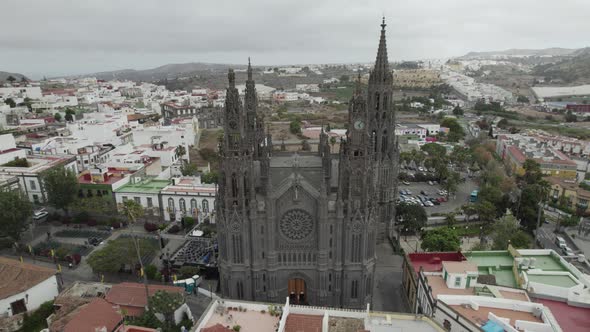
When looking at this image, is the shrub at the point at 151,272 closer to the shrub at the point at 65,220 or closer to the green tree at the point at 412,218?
the shrub at the point at 65,220

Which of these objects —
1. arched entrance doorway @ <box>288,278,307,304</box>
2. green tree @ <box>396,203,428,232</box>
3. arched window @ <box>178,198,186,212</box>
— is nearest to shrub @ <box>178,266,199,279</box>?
arched entrance doorway @ <box>288,278,307,304</box>

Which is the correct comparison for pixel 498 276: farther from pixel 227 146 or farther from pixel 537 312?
pixel 227 146

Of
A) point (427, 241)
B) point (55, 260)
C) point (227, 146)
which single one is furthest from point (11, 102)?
point (427, 241)

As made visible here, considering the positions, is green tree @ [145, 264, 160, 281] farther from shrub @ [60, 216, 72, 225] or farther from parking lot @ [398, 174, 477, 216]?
parking lot @ [398, 174, 477, 216]

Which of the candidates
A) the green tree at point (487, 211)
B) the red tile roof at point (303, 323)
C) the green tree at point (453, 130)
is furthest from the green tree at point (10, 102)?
the green tree at point (453, 130)

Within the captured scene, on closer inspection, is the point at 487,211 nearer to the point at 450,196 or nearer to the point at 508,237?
the point at 508,237

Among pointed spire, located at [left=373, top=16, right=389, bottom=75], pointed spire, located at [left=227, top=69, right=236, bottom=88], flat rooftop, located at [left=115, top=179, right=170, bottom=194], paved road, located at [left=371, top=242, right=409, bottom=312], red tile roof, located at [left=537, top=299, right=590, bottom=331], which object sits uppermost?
pointed spire, located at [left=373, top=16, right=389, bottom=75]

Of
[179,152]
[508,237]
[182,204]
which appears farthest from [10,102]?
[508,237]
